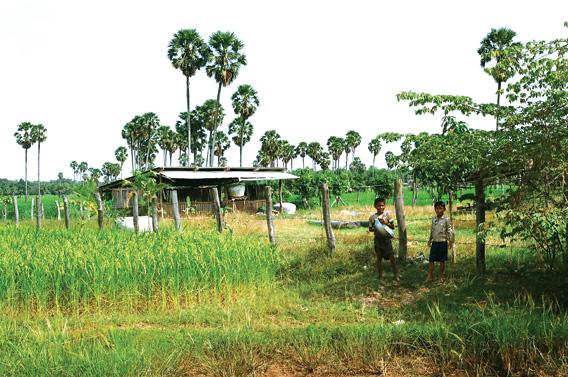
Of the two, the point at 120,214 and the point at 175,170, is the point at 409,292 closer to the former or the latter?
the point at 120,214

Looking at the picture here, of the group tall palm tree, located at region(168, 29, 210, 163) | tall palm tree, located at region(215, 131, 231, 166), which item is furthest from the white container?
tall palm tree, located at region(215, 131, 231, 166)

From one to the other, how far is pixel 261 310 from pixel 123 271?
2.03m

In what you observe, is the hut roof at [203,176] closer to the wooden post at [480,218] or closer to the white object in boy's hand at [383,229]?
the white object in boy's hand at [383,229]

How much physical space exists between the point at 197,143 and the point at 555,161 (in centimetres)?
5304

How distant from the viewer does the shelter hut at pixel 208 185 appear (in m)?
21.9

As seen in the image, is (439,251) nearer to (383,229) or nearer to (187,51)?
(383,229)

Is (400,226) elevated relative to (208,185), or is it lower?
lower

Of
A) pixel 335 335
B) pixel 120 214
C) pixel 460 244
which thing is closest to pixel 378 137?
pixel 460 244

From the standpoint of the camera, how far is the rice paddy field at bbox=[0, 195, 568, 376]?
4277 millimetres

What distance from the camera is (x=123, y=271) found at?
698 centimetres

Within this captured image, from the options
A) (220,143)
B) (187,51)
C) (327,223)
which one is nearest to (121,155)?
(220,143)

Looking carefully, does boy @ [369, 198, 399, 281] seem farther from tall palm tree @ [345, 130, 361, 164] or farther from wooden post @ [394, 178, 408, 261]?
tall palm tree @ [345, 130, 361, 164]

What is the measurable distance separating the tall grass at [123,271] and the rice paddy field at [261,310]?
21 millimetres

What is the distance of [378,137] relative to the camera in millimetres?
7977
